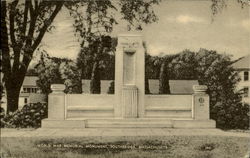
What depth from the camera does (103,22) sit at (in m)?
7.20

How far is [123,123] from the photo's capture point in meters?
7.25

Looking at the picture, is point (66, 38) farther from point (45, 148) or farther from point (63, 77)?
point (45, 148)

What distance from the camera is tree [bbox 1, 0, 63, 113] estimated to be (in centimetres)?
717

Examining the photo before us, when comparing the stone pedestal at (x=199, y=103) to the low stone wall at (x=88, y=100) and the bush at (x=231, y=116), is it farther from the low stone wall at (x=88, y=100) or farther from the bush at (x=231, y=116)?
Answer: the low stone wall at (x=88, y=100)

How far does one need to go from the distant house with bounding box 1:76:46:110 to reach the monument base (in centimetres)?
31

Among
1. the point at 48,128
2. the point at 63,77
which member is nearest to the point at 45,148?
the point at 48,128

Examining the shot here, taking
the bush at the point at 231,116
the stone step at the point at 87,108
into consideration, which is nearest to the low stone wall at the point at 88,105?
the stone step at the point at 87,108

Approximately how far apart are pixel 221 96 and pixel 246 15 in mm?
1125

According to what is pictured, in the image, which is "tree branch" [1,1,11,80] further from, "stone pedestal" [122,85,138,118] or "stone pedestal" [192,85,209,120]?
"stone pedestal" [192,85,209,120]

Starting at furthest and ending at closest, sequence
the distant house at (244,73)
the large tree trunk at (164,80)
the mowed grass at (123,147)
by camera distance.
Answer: the large tree trunk at (164,80), the distant house at (244,73), the mowed grass at (123,147)

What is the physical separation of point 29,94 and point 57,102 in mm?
428

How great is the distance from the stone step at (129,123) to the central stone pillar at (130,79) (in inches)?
3.2

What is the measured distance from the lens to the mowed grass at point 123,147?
702 cm

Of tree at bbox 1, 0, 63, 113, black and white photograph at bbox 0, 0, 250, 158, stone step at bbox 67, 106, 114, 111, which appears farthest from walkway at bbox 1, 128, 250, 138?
tree at bbox 1, 0, 63, 113
